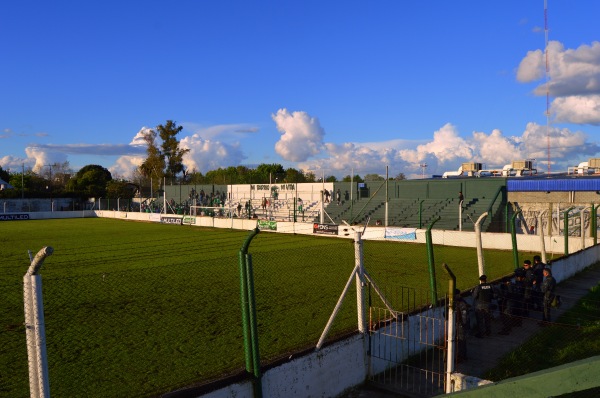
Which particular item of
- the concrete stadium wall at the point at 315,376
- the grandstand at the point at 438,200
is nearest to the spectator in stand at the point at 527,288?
the concrete stadium wall at the point at 315,376

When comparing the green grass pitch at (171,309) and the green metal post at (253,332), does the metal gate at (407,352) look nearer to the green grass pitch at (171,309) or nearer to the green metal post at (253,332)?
the green grass pitch at (171,309)

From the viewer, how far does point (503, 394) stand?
198 cm

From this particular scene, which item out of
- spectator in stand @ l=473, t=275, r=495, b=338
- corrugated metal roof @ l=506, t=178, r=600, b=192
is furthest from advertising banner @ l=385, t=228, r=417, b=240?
spectator in stand @ l=473, t=275, r=495, b=338

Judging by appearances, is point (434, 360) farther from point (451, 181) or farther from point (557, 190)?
point (451, 181)

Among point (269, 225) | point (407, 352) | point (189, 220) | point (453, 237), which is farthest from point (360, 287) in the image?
point (189, 220)

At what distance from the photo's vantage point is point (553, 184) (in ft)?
108

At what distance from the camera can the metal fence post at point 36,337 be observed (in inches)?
159

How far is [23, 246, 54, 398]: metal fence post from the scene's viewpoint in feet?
13.2

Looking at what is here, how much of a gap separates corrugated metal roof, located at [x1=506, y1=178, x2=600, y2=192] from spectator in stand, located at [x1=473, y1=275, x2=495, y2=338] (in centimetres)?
2688

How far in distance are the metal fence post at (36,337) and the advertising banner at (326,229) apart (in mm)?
25439

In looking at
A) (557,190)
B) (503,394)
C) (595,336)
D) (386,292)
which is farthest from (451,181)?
(503,394)

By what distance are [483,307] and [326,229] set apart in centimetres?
2095

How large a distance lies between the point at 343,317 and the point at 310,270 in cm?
651

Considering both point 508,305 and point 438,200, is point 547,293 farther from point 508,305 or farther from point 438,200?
point 438,200
